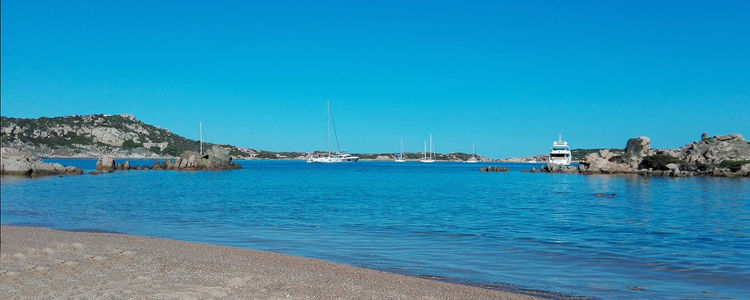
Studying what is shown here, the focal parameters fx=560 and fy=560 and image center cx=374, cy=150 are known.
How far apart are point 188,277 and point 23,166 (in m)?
63.5

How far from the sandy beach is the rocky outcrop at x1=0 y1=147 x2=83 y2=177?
2085 inches

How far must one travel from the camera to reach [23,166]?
63000mm

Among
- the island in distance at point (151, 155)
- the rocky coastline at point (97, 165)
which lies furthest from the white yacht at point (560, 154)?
the rocky coastline at point (97, 165)

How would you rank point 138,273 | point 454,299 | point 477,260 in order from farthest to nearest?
point 477,260, point 138,273, point 454,299

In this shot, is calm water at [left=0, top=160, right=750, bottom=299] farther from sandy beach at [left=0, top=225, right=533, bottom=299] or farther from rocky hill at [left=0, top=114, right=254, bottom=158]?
rocky hill at [left=0, top=114, right=254, bottom=158]

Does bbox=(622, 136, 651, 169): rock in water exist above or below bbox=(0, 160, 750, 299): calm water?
above

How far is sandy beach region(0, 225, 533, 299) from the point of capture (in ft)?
30.5

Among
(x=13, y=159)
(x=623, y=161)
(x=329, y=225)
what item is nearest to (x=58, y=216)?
(x=329, y=225)

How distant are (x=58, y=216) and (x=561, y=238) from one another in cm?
2163

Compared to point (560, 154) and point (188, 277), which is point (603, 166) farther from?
point (188, 277)

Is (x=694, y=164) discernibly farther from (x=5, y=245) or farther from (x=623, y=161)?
(x=5, y=245)

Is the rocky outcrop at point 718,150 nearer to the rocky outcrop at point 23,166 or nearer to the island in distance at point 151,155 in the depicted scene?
the island in distance at point 151,155

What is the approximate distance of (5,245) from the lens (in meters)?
13.8

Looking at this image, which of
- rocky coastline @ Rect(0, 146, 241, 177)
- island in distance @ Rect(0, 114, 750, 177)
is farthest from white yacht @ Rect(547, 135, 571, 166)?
rocky coastline @ Rect(0, 146, 241, 177)
